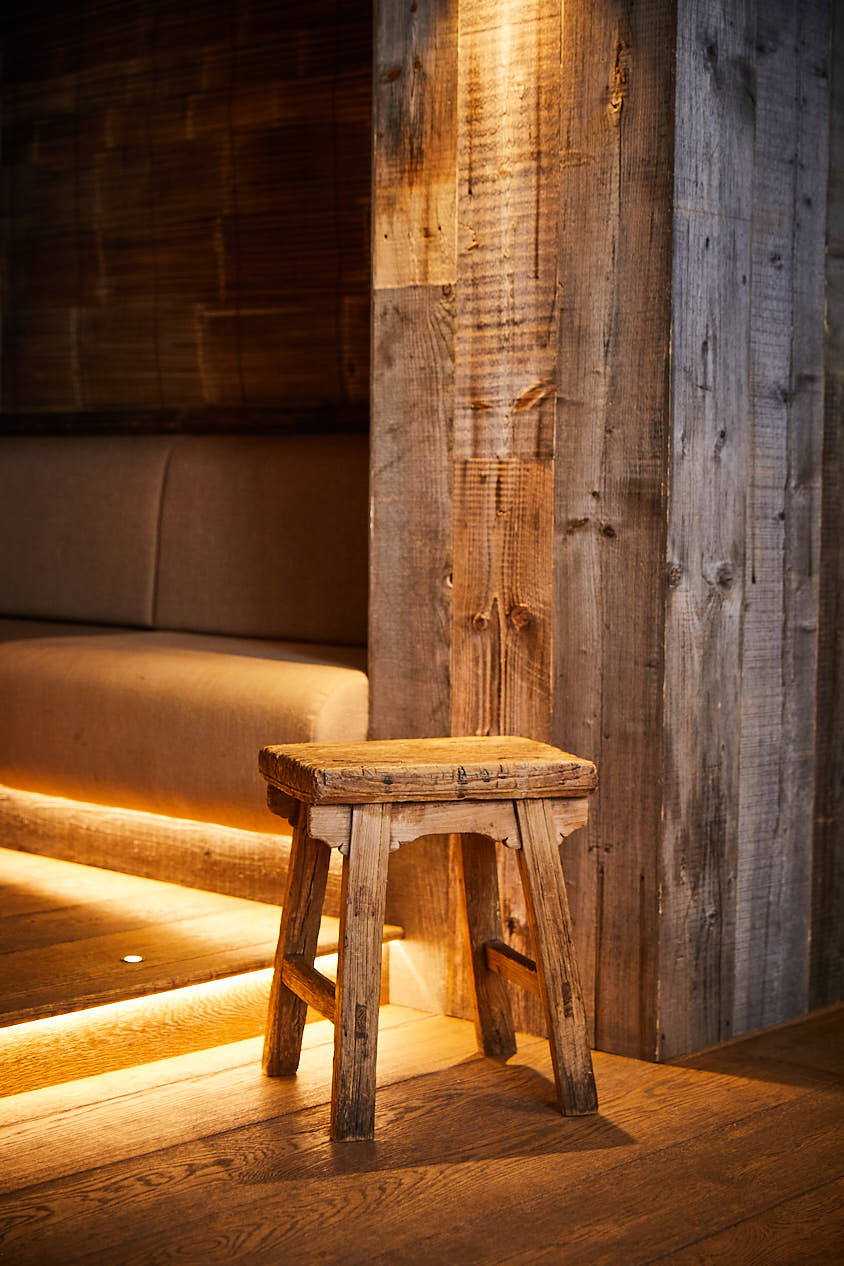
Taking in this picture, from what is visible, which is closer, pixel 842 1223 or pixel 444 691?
pixel 842 1223

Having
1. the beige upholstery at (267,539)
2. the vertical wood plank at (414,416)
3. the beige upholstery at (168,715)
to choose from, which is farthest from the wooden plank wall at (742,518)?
the beige upholstery at (267,539)

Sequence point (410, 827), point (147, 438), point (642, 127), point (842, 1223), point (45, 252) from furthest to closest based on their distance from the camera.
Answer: point (45, 252) → point (147, 438) → point (642, 127) → point (410, 827) → point (842, 1223)

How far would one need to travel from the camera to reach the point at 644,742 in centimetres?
242

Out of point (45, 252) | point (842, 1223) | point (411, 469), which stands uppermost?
point (45, 252)

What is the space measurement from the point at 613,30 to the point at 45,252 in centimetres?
242

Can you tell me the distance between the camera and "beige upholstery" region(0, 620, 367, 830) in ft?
9.04

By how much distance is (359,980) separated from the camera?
6.87 ft

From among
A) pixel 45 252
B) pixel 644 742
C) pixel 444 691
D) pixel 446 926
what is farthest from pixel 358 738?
pixel 45 252

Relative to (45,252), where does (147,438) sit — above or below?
below

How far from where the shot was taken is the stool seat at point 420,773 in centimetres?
208

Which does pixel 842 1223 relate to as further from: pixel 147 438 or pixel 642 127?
pixel 147 438

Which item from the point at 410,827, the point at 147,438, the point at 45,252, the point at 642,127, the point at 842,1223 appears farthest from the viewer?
the point at 45,252

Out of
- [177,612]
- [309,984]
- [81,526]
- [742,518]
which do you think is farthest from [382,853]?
[81,526]

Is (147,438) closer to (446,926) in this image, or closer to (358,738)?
(358,738)
